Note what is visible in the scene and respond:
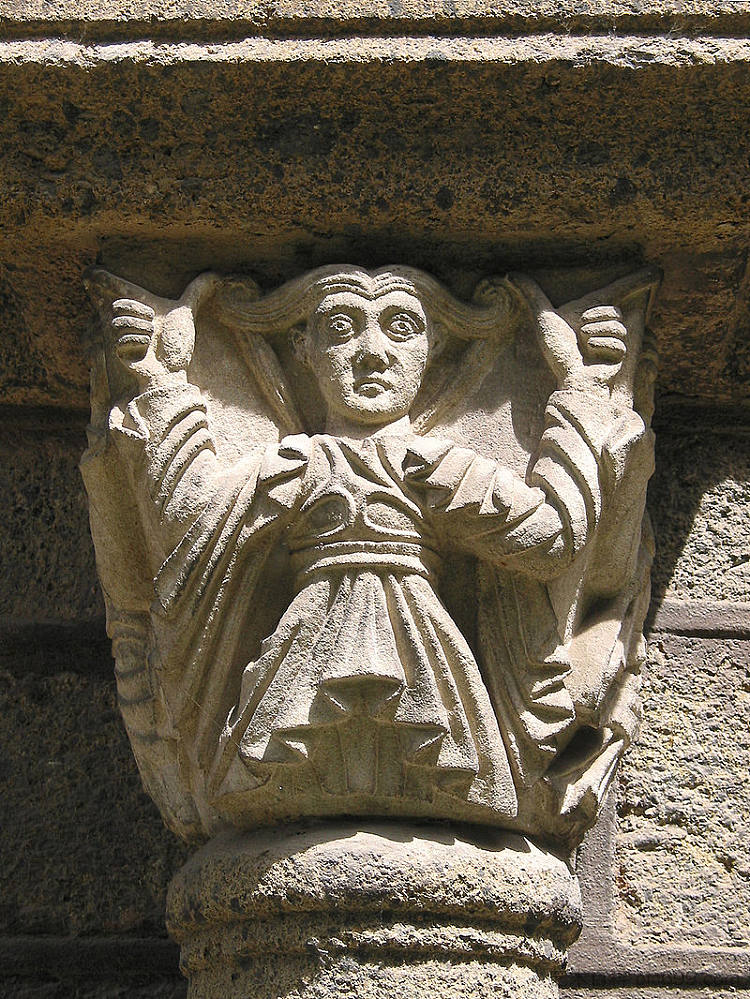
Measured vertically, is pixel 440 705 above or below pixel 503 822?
above

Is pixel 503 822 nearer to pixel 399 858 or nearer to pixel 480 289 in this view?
pixel 399 858

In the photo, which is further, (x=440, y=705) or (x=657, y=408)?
(x=657, y=408)

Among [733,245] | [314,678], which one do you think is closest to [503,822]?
[314,678]

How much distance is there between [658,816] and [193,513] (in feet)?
2.56

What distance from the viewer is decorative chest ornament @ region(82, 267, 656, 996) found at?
1527mm

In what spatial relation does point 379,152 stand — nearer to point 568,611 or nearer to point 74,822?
point 568,611

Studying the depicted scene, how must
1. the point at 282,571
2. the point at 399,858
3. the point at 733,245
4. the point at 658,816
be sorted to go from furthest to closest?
the point at 658,816 < the point at 733,245 < the point at 282,571 < the point at 399,858

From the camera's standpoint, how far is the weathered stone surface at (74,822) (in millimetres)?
1915

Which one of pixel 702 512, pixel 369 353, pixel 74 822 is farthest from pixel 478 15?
pixel 74 822

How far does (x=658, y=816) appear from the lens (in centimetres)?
192

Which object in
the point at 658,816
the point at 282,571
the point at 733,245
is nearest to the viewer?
the point at 282,571

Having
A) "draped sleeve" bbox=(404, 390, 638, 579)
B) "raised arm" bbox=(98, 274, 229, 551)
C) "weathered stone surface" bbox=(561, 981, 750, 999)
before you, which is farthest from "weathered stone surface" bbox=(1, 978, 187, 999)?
"draped sleeve" bbox=(404, 390, 638, 579)

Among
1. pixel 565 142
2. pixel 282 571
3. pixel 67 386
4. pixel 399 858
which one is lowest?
pixel 399 858

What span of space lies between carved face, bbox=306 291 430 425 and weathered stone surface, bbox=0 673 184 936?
2.05 feet
